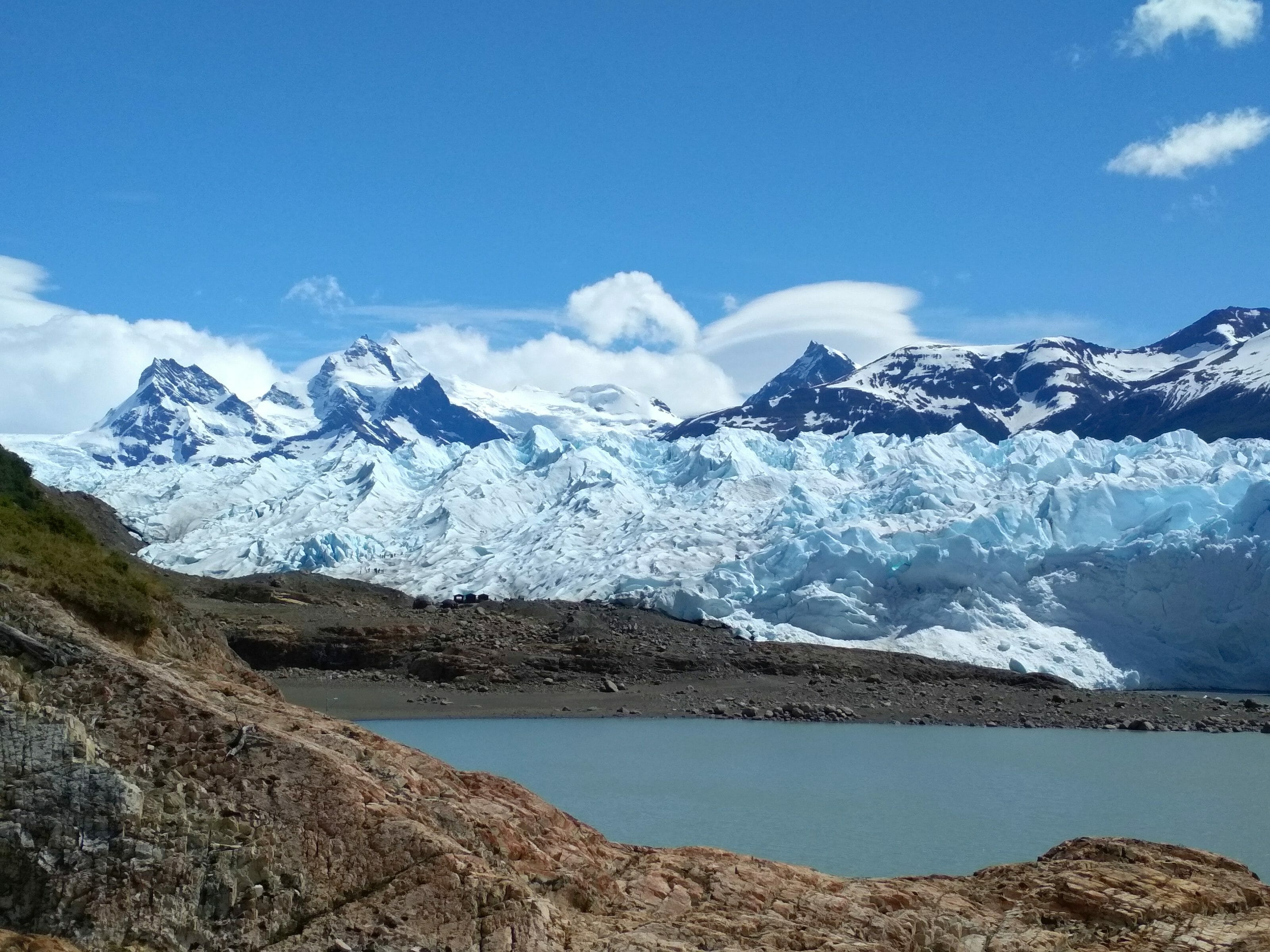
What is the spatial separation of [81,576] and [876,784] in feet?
56.9

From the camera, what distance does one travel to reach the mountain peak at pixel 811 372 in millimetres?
182250

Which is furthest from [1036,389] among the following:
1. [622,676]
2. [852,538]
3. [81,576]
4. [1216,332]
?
[81,576]

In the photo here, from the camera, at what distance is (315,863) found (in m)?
5.79

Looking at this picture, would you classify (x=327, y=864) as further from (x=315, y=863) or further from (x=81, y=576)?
(x=81, y=576)

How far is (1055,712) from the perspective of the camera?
Answer: 103 ft

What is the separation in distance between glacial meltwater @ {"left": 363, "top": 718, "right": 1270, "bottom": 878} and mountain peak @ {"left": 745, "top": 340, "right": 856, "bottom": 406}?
151m

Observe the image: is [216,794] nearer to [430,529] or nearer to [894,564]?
[894,564]

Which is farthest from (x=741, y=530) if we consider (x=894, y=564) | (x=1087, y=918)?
(x=1087, y=918)

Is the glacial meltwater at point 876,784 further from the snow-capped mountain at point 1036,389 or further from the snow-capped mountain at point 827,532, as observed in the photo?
the snow-capped mountain at point 1036,389

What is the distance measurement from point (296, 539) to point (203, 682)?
59.1 m

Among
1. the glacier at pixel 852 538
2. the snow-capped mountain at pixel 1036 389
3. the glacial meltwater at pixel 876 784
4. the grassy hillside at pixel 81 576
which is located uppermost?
the snow-capped mountain at pixel 1036 389

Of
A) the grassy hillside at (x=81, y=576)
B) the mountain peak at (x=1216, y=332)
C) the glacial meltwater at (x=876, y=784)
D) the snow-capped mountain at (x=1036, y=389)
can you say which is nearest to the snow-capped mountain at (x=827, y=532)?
the glacial meltwater at (x=876, y=784)

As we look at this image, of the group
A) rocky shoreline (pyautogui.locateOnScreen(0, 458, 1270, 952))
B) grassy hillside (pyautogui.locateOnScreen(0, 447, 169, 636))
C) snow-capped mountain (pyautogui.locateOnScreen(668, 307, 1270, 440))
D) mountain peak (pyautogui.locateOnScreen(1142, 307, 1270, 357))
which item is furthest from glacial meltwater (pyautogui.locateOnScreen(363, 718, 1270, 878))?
mountain peak (pyautogui.locateOnScreen(1142, 307, 1270, 357))

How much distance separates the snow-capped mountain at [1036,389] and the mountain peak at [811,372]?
52.5 feet
